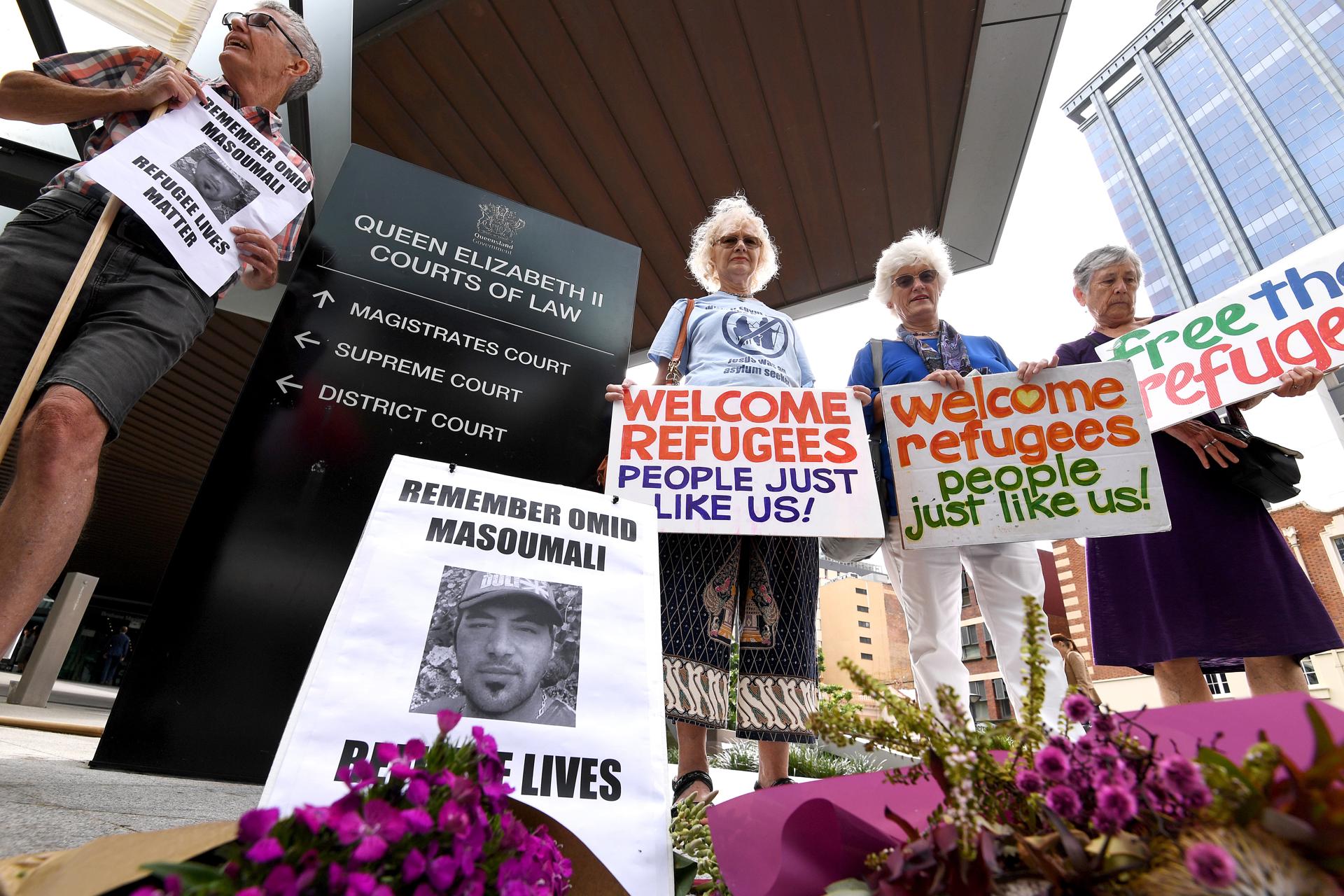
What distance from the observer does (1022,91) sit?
3613mm

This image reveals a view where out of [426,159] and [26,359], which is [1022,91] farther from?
[26,359]

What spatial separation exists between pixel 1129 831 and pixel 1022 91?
13.5 feet

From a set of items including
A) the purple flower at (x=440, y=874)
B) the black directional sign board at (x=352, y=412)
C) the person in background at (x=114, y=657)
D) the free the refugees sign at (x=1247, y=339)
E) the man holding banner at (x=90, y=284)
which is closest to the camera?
the purple flower at (x=440, y=874)

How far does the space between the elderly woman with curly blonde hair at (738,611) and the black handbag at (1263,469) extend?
1320mm

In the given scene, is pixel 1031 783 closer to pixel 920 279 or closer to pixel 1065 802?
pixel 1065 802

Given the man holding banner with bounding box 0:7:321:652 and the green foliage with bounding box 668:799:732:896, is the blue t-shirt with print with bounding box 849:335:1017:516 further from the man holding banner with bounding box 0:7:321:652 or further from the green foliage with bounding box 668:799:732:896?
the man holding banner with bounding box 0:7:321:652

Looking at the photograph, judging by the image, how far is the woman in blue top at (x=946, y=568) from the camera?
2.29 m

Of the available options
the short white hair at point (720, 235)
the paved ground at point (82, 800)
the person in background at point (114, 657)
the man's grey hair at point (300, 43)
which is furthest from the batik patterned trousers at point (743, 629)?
the person in background at point (114, 657)

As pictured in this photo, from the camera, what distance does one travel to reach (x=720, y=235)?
3.01m

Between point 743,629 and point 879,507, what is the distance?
2.07 feet

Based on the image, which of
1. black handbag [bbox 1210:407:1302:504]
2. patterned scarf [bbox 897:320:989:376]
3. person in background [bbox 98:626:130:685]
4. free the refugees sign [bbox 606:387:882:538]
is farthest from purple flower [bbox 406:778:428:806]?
person in background [bbox 98:626:130:685]

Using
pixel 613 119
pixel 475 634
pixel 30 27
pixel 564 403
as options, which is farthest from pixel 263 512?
pixel 30 27

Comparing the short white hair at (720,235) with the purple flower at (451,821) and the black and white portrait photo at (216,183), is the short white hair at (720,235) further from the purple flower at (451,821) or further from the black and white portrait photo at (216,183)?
the purple flower at (451,821)

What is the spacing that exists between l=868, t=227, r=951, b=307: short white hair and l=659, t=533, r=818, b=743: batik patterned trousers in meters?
1.40
